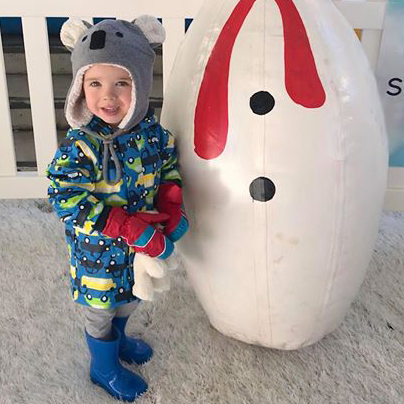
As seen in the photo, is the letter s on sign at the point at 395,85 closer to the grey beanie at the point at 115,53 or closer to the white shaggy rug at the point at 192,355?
the white shaggy rug at the point at 192,355

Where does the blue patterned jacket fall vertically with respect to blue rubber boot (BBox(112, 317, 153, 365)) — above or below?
above

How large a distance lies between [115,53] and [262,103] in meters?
0.23

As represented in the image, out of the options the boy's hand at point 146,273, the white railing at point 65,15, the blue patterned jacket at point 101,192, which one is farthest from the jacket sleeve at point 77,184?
the white railing at point 65,15

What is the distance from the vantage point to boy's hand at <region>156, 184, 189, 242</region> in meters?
0.92

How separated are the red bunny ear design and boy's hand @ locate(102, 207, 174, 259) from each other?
15cm

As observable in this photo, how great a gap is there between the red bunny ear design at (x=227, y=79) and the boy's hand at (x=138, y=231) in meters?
0.15

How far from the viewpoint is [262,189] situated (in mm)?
874

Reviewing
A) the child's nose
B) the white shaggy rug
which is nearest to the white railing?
the white shaggy rug

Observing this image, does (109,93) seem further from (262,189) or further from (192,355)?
(192,355)

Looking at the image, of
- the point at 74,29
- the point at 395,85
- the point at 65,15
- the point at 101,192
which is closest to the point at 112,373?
the point at 101,192

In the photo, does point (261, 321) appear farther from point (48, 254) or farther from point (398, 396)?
point (48, 254)

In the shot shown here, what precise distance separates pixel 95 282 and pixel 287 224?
12.7 inches

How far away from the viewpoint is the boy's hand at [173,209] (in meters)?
→ 0.92

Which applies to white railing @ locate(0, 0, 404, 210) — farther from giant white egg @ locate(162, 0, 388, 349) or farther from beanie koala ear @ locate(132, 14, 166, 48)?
beanie koala ear @ locate(132, 14, 166, 48)
